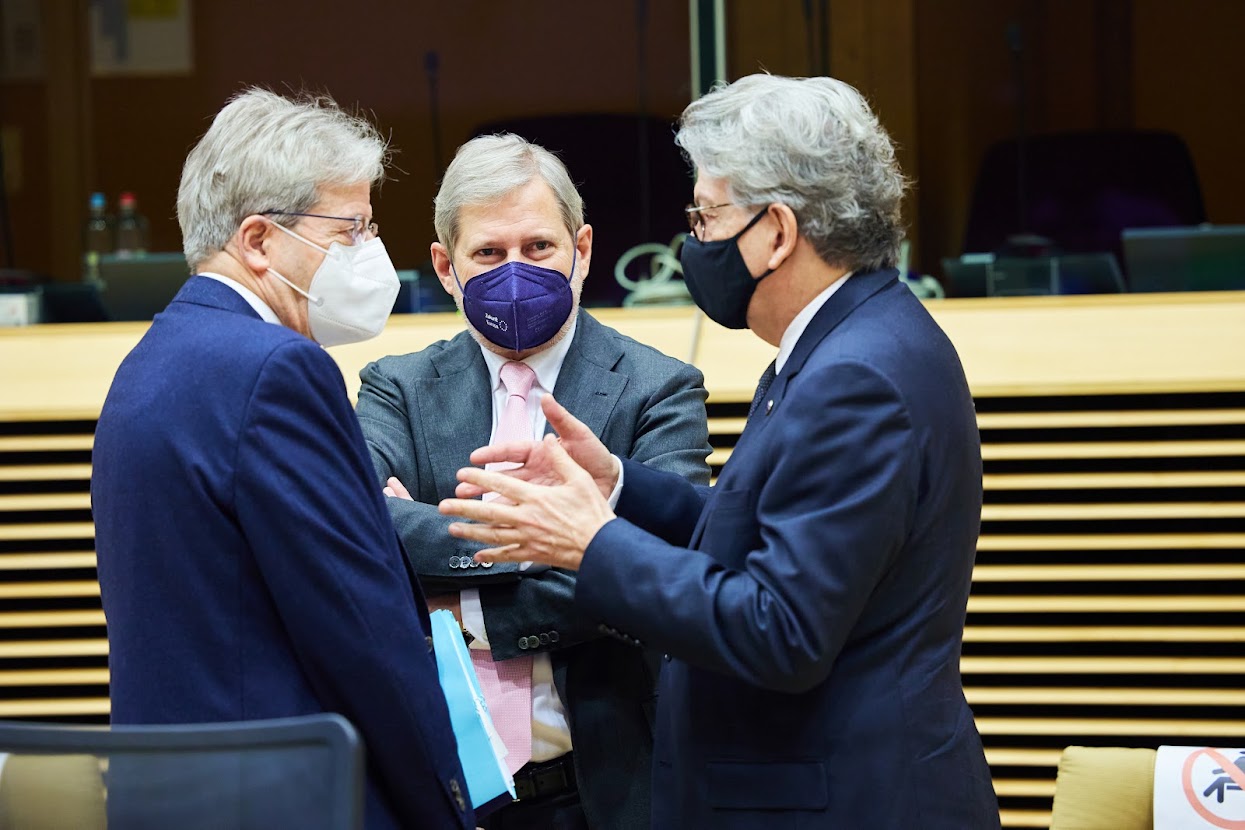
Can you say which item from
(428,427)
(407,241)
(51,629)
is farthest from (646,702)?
(407,241)

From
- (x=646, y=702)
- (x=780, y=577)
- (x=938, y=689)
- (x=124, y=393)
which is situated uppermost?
(x=124, y=393)

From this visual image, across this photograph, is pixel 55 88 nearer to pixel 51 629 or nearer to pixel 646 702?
pixel 51 629

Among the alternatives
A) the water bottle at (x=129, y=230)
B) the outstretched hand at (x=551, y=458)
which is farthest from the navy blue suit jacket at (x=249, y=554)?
the water bottle at (x=129, y=230)

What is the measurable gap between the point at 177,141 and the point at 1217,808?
4.88 metres

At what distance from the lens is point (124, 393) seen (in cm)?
166

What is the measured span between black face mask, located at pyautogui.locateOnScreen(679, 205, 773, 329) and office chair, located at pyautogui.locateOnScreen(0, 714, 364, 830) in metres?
0.76

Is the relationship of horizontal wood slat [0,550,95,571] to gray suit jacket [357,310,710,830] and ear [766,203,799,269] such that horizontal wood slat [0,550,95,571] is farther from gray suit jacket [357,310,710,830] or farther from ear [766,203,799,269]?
ear [766,203,799,269]

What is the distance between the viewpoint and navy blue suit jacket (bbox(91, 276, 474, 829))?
159cm

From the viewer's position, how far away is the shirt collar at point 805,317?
179 cm

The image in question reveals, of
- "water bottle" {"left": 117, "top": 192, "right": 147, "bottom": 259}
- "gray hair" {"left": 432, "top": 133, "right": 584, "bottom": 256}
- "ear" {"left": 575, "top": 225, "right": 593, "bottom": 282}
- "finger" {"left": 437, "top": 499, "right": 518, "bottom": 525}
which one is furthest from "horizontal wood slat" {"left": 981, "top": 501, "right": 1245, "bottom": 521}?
"water bottle" {"left": 117, "top": 192, "right": 147, "bottom": 259}

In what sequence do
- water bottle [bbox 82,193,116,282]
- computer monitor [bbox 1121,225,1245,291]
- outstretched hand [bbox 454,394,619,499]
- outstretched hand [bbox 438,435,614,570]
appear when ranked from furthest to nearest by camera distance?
water bottle [bbox 82,193,116,282] → computer monitor [bbox 1121,225,1245,291] → outstretched hand [bbox 454,394,619,499] → outstretched hand [bbox 438,435,614,570]

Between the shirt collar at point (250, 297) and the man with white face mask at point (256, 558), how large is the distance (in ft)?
0.11

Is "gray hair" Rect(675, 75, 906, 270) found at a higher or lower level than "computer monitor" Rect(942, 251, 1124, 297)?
higher

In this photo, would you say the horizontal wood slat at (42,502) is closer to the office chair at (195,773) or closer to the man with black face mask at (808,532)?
the man with black face mask at (808,532)
